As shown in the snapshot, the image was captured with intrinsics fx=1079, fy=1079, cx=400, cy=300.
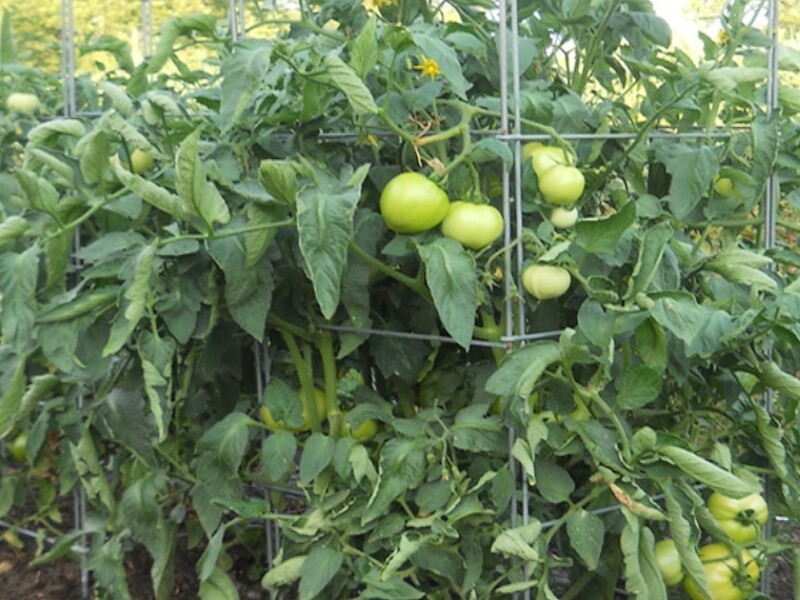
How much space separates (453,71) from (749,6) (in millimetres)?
576

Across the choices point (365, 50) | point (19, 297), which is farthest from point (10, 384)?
point (365, 50)

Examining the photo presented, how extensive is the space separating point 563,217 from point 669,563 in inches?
20.0

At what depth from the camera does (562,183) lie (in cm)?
144

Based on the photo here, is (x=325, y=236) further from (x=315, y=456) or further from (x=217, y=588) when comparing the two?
(x=217, y=588)

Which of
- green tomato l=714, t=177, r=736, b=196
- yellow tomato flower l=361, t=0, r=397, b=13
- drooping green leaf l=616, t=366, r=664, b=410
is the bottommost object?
drooping green leaf l=616, t=366, r=664, b=410

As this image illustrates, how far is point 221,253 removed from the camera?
1.42m

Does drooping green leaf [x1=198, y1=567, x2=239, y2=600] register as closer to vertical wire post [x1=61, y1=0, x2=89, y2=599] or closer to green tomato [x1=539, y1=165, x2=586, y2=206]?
vertical wire post [x1=61, y1=0, x2=89, y2=599]

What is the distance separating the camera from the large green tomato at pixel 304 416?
1.62 meters

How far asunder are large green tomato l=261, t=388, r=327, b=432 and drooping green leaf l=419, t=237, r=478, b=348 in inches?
13.5

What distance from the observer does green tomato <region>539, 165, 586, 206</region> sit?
144cm

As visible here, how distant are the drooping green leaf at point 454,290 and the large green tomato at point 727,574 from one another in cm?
52

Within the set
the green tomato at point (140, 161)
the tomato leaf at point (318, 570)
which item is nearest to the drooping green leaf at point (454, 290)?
the tomato leaf at point (318, 570)

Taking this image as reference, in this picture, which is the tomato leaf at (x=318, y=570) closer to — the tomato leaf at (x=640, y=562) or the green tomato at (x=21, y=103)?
the tomato leaf at (x=640, y=562)

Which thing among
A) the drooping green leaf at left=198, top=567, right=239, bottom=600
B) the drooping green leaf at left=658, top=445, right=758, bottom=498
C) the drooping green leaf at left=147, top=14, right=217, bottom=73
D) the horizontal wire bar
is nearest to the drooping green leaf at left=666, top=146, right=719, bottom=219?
the drooping green leaf at left=658, top=445, right=758, bottom=498
